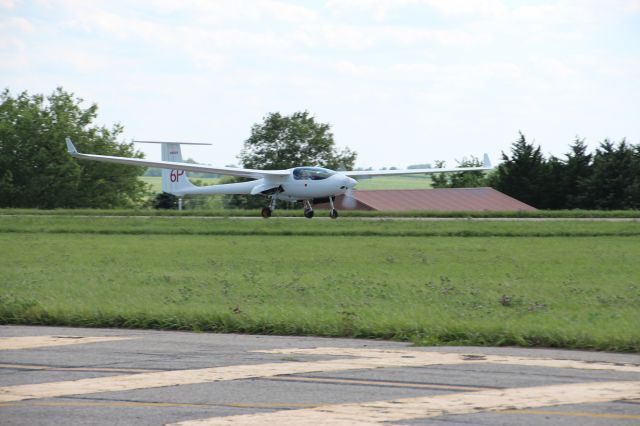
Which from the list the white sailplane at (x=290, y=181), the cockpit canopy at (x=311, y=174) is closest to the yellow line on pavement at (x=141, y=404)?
the white sailplane at (x=290, y=181)

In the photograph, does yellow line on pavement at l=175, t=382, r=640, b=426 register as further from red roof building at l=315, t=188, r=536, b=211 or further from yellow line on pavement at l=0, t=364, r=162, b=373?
red roof building at l=315, t=188, r=536, b=211

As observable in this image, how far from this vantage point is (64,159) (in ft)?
254

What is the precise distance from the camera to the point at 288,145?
300 feet

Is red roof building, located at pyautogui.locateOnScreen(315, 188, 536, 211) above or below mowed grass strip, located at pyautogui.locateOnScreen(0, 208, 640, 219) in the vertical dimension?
above

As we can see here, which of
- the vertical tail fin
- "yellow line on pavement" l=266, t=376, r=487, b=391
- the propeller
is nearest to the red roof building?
the propeller

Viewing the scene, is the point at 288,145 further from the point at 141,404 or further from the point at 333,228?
the point at 141,404

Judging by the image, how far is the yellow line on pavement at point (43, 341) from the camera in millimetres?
12039

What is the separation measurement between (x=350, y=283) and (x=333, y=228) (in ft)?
64.8

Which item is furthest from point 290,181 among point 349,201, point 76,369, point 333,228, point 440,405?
point 440,405

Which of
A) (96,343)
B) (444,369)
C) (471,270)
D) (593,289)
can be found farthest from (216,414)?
(471,270)

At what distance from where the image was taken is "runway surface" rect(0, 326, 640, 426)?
8078 mm

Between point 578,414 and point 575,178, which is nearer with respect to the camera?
point 578,414

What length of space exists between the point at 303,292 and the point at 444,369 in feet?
24.9

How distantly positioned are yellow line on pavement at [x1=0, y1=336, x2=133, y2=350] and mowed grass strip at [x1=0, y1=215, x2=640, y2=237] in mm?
23888
